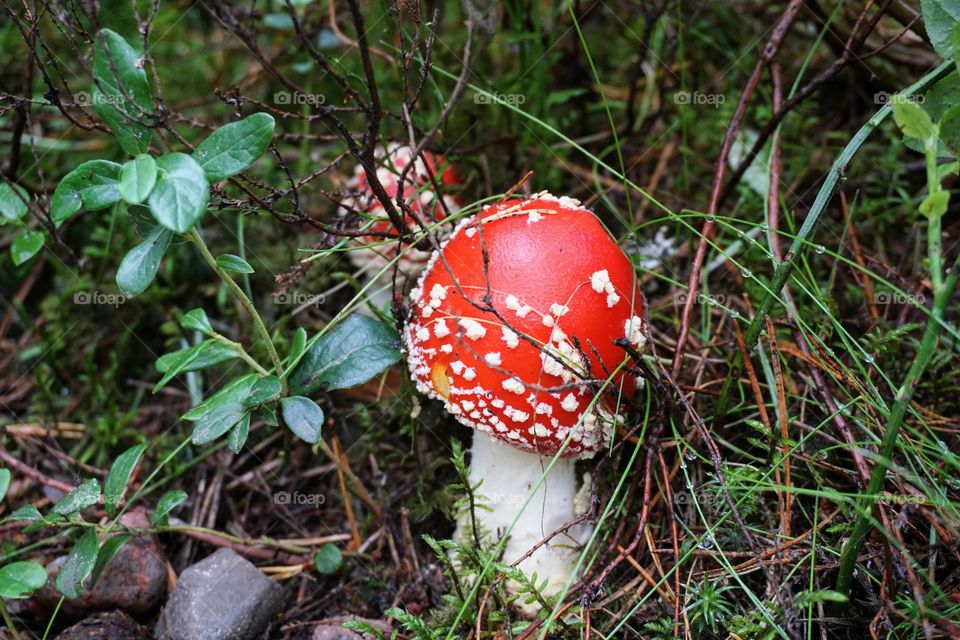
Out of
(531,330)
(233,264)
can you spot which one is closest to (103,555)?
(233,264)

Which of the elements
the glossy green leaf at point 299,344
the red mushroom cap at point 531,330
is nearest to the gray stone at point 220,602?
the glossy green leaf at point 299,344

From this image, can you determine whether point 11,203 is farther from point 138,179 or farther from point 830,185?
point 830,185

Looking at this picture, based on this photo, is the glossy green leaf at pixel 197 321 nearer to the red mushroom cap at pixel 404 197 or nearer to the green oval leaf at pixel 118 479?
the green oval leaf at pixel 118 479

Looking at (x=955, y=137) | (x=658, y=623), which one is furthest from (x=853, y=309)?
(x=658, y=623)

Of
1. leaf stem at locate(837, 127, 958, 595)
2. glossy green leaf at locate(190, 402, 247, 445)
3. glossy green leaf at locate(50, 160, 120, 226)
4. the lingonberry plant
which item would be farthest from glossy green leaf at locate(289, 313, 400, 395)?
leaf stem at locate(837, 127, 958, 595)

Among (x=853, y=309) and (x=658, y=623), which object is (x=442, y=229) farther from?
(x=853, y=309)

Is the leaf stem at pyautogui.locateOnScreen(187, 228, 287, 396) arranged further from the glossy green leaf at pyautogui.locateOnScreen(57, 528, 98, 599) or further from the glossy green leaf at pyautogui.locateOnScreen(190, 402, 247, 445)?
the glossy green leaf at pyautogui.locateOnScreen(57, 528, 98, 599)
